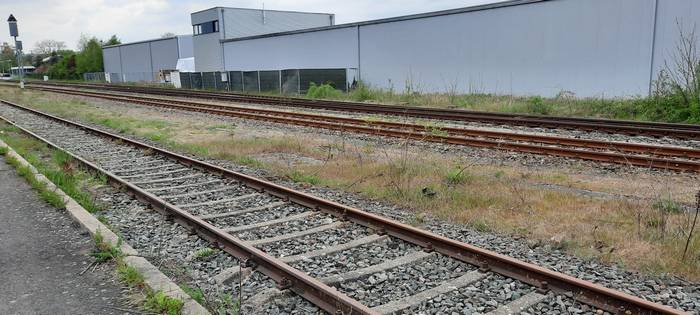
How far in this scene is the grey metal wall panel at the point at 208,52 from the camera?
52.4 meters

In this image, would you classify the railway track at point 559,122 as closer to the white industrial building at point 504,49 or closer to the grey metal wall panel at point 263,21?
the white industrial building at point 504,49

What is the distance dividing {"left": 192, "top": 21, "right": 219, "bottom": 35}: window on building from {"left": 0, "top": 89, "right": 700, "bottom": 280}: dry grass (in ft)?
137

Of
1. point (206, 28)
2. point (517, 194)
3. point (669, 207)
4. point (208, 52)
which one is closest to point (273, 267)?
point (517, 194)

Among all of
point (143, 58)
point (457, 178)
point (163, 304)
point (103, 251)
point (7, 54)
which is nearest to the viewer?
point (163, 304)

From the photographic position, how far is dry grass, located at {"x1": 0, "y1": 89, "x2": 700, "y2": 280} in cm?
573

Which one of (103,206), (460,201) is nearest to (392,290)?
(460,201)

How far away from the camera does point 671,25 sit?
2109 centimetres

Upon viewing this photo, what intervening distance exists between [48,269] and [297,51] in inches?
1474

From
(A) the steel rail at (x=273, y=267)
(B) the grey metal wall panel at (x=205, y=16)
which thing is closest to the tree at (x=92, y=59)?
(B) the grey metal wall panel at (x=205, y=16)

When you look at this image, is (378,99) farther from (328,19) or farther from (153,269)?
(328,19)

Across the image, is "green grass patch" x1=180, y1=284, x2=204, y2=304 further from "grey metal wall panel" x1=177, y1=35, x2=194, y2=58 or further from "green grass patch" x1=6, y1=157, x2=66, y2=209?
"grey metal wall panel" x1=177, y1=35, x2=194, y2=58

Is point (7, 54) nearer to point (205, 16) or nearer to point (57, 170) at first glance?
point (205, 16)

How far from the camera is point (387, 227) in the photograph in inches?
245

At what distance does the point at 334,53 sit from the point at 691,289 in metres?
34.6
